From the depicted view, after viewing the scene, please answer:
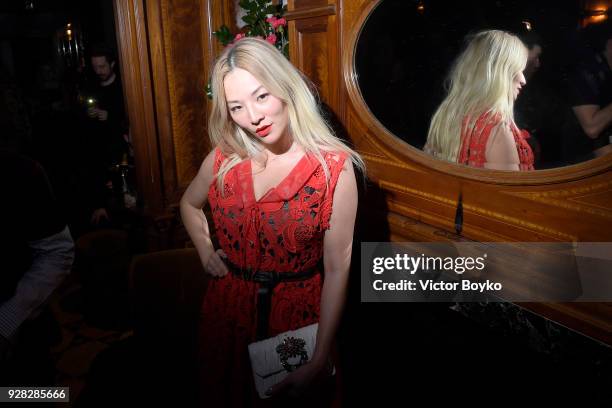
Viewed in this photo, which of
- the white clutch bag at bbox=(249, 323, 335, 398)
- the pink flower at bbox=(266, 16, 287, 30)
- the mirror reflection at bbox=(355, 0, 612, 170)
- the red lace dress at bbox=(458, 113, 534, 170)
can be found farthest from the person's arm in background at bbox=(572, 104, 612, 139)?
the pink flower at bbox=(266, 16, 287, 30)

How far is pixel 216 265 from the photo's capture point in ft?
5.23

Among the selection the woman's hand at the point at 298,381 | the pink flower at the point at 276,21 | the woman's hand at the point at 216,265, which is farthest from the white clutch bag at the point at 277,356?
the pink flower at the point at 276,21

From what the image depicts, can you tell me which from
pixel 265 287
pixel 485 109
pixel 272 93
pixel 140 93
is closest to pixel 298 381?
pixel 265 287

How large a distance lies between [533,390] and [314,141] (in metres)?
1.01

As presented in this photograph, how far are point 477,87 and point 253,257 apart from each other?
1.03 meters

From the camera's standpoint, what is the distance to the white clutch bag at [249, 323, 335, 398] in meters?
1.35

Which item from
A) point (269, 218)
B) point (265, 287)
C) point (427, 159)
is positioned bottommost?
point (265, 287)

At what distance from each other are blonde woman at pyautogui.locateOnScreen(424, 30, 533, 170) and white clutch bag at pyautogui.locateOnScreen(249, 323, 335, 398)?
912 millimetres

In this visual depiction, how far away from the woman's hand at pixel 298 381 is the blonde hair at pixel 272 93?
61cm

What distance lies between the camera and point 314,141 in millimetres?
1476

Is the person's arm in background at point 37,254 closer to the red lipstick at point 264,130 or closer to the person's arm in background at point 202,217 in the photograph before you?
the person's arm in background at point 202,217

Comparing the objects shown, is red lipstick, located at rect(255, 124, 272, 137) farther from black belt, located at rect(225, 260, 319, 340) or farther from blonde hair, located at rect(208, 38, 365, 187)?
black belt, located at rect(225, 260, 319, 340)

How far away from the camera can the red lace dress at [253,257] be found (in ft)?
4.56

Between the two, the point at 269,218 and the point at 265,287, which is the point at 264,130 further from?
the point at 265,287
